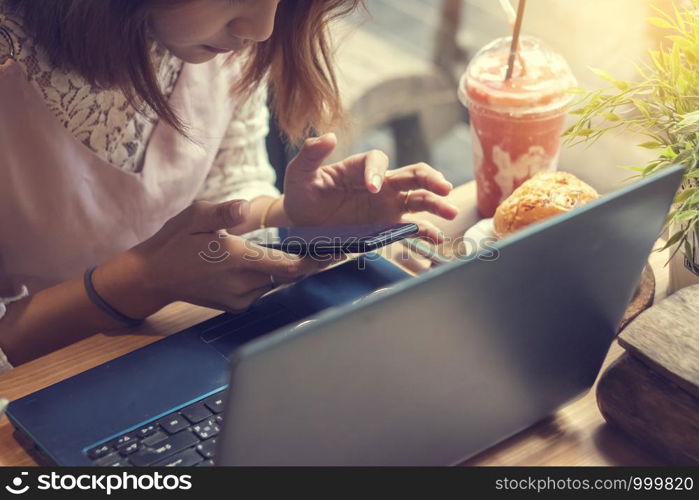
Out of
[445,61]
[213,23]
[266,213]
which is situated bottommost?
[445,61]

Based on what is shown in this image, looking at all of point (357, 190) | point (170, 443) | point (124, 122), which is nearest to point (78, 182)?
point (124, 122)

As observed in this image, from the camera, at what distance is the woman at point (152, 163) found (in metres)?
0.89

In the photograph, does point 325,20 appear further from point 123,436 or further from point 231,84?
point 123,436

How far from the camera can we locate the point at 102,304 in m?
0.92

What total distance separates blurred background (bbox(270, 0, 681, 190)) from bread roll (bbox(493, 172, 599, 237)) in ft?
0.61

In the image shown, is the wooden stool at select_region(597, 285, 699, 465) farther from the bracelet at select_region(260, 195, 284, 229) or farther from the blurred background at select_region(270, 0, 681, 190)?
the bracelet at select_region(260, 195, 284, 229)

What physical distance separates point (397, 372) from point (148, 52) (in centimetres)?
57

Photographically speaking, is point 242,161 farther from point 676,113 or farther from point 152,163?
point 676,113

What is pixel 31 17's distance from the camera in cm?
93

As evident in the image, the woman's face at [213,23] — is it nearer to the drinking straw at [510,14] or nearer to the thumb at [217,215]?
the thumb at [217,215]

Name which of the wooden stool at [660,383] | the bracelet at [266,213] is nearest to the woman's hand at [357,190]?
the bracelet at [266,213]

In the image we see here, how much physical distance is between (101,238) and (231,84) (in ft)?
1.02

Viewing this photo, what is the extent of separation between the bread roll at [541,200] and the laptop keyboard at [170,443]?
15.6 inches

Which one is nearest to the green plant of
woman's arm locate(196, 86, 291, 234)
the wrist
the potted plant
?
the potted plant
